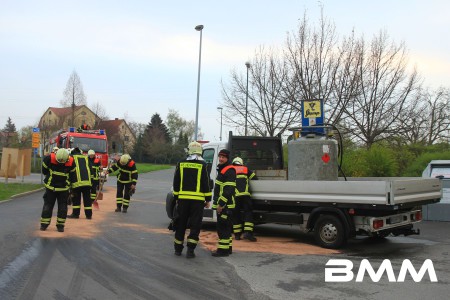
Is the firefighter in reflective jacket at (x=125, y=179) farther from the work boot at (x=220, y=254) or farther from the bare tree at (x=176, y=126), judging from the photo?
the bare tree at (x=176, y=126)

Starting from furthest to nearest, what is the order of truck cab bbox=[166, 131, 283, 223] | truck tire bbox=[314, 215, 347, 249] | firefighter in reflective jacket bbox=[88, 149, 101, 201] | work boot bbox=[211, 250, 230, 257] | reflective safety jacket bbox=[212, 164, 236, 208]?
firefighter in reflective jacket bbox=[88, 149, 101, 201]
truck cab bbox=[166, 131, 283, 223]
truck tire bbox=[314, 215, 347, 249]
reflective safety jacket bbox=[212, 164, 236, 208]
work boot bbox=[211, 250, 230, 257]

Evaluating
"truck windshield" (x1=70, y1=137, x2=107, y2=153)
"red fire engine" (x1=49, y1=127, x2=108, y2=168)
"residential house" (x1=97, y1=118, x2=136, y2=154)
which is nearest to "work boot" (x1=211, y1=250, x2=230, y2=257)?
"red fire engine" (x1=49, y1=127, x2=108, y2=168)

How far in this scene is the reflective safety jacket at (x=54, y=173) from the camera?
922cm

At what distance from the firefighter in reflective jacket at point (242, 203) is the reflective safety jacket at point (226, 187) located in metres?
0.91

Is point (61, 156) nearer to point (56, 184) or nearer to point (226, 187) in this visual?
point (56, 184)

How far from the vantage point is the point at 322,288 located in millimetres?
5734

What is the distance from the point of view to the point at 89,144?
980 inches

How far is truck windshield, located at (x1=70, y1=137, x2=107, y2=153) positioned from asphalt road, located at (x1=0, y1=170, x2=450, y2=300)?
14574 mm

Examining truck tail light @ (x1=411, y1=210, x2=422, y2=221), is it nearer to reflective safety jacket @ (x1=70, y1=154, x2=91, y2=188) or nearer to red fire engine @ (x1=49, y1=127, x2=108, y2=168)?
reflective safety jacket @ (x1=70, y1=154, x2=91, y2=188)

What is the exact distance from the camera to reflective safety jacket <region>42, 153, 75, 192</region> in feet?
30.2

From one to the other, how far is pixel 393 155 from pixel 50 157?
45.0 feet

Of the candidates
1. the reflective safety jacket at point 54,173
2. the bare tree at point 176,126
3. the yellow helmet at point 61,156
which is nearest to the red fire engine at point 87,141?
the reflective safety jacket at point 54,173

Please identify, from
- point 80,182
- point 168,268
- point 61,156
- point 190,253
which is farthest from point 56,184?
point 168,268

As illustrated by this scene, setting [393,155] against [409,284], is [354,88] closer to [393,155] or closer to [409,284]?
[393,155]
